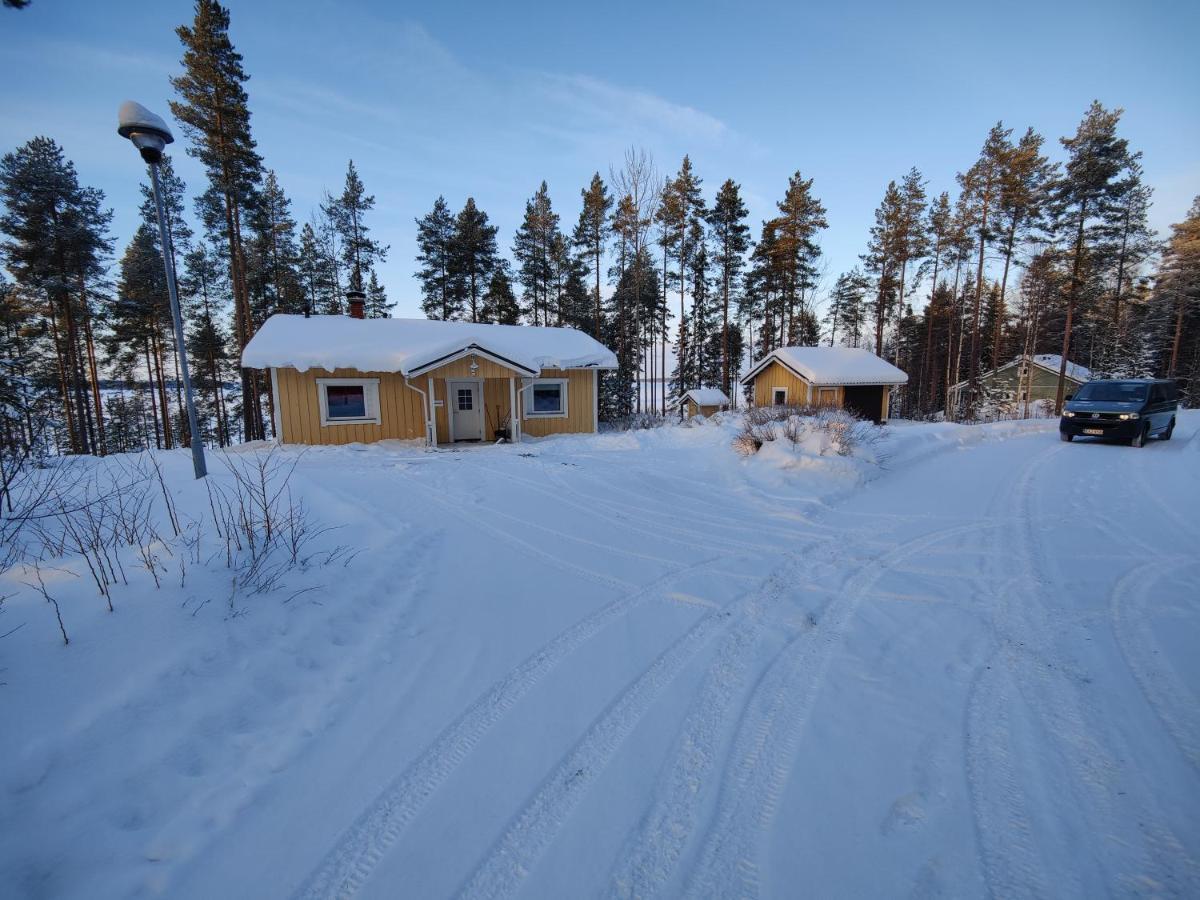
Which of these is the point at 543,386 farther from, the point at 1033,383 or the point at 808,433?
the point at 1033,383

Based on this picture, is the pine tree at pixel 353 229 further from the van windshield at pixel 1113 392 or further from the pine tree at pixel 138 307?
the van windshield at pixel 1113 392

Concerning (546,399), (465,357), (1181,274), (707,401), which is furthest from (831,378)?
(1181,274)

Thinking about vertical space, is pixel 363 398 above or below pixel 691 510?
above

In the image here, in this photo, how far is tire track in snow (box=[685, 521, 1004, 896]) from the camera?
184cm

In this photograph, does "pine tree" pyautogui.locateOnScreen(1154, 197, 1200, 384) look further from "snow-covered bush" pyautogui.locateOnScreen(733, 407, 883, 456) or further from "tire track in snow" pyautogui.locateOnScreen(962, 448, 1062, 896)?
"tire track in snow" pyautogui.locateOnScreen(962, 448, 1062, 896)

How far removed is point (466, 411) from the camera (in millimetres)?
14609

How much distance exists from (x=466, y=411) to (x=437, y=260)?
526 inches

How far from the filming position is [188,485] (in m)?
5.84

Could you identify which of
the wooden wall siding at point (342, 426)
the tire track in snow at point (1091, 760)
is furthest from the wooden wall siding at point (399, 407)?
the tire track in snow at point (1091, 760)

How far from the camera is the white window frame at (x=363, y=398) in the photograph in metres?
12.7

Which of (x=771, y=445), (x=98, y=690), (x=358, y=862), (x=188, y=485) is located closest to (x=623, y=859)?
(x=358, y=862)

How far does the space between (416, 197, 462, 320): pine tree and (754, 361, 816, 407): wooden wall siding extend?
16445 mm

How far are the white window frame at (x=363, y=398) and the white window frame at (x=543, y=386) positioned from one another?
4411mm

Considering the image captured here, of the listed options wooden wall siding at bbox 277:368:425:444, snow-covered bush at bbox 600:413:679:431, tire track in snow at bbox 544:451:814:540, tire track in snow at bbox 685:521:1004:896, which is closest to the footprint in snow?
tire track in snow at bbox 685:521:1004:896
